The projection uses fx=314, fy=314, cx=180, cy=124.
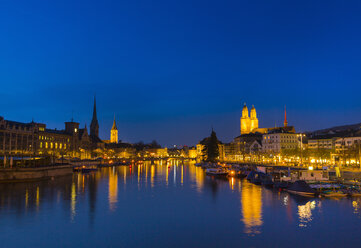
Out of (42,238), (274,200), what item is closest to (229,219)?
(274,200)

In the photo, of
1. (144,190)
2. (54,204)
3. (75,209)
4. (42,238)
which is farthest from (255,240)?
(144,190)

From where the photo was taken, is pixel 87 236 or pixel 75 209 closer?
pixel 87 236

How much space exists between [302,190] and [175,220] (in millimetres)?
25053

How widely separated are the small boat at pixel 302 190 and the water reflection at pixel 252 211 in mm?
5501

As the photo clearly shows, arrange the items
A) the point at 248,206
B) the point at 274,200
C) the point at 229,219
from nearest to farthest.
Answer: the point at 229,219
the point at 248,206
the point at 274,200

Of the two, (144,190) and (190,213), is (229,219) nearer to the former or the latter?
(190,213)

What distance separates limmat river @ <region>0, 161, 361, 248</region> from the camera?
1033 inches

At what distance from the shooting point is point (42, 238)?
26.8 metres

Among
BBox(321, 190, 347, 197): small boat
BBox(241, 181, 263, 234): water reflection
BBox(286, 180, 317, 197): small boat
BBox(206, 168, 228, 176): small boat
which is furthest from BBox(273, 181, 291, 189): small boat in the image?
BBox(206, 168, 228, 176): small boat

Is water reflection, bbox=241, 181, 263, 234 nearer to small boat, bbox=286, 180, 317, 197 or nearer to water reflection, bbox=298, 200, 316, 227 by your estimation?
water reflection, bbox=298, 200, 316, 227

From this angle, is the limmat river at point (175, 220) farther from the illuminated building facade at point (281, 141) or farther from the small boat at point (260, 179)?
the illuminated building facade at point (281, 141)

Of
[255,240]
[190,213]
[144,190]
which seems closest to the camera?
[255,240]

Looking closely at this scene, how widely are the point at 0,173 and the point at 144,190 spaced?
29.7m

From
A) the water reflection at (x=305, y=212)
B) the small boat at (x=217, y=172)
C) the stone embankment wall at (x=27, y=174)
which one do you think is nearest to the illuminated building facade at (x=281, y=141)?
the small boat at (x=217, y=172)
